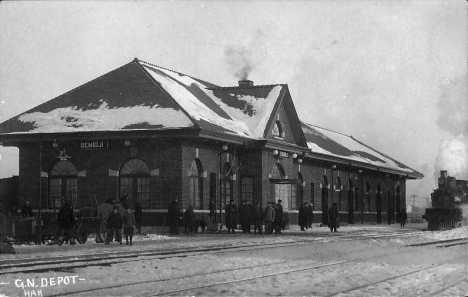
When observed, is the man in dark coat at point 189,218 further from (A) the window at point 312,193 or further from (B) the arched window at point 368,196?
(B) the arched window at point 368,196

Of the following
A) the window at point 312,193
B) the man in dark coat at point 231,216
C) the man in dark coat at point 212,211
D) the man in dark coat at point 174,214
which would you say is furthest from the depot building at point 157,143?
the window at point 312,193

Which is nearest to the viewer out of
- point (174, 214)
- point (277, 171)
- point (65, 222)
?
point (65, 222)

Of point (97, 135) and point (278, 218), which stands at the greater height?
point (97, 135)

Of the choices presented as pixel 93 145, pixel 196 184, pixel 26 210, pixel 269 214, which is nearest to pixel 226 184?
pixel 196 184

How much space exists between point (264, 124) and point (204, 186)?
5.15m

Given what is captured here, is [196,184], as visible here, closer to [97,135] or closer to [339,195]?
[97,135]

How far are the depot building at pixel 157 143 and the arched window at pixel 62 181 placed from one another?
4 cm

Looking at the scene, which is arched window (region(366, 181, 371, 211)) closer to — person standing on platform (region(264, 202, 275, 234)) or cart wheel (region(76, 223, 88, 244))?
person standing on platform (region(264, 202, 275, 234))

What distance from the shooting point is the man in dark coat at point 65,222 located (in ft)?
79.0

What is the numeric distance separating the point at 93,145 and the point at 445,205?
2235cm

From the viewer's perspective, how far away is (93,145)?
34.0 meters

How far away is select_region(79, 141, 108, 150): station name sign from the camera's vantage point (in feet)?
111

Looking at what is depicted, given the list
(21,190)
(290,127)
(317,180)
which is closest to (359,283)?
(21,190)

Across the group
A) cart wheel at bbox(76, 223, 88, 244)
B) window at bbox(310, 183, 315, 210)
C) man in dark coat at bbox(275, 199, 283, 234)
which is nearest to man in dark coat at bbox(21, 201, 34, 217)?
cart wheel at bbox(76, 223, 88, 244)
